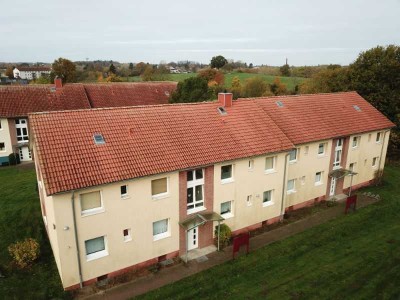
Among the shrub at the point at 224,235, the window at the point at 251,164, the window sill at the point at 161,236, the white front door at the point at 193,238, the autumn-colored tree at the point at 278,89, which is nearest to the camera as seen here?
the window sill at the point at 161,236

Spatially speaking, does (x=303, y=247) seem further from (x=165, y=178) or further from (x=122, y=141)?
(x=122, y=141)

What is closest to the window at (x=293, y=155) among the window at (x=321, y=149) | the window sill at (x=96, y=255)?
the window at (x=321, y=149)

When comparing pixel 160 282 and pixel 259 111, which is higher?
pixel 259 111

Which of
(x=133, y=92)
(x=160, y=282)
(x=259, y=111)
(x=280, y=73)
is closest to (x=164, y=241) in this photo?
(x=160, y=282)

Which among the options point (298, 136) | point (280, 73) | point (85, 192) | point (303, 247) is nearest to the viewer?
point (85, 192)

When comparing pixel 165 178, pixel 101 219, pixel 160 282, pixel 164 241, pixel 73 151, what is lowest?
pixel 160 282

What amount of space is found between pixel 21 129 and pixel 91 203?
27587 millimetres

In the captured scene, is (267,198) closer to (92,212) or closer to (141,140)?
(141,140)

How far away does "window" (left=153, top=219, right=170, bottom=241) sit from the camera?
17.5m

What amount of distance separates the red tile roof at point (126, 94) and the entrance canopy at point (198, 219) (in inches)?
1097

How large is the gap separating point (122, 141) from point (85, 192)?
11.7 feet

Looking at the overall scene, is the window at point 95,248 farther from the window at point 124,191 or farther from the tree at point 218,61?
the tree at point 218,61

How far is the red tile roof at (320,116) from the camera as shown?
24.0 meters

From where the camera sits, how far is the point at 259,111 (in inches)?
924
